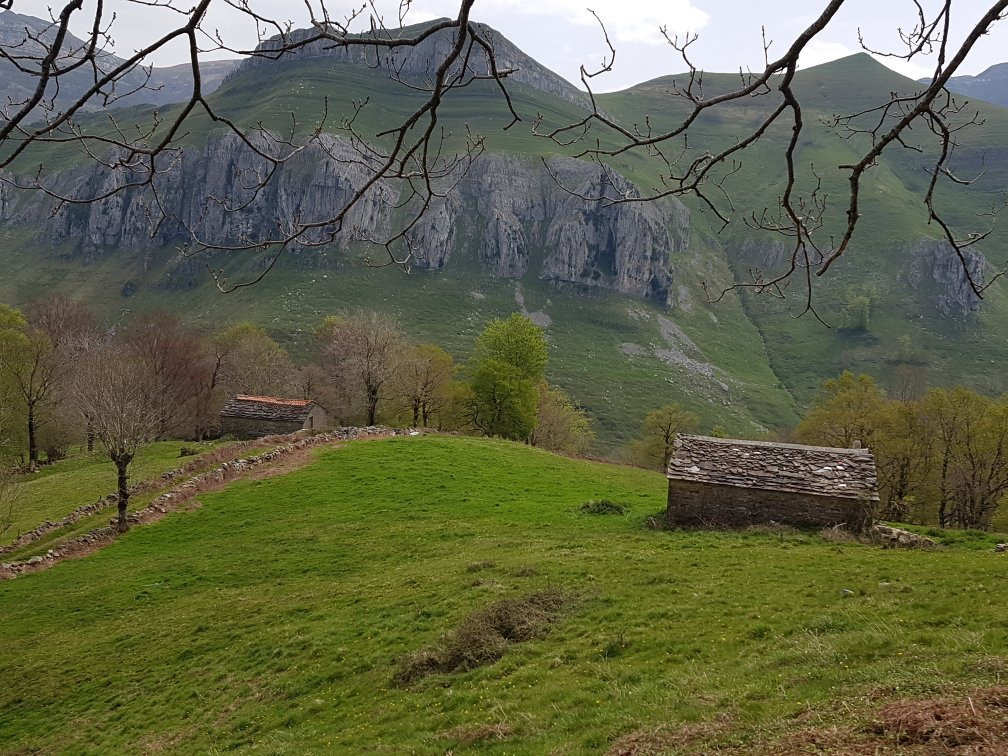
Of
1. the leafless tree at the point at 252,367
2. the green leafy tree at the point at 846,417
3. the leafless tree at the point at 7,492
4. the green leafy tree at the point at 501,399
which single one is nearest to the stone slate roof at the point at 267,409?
the leafless tree at the point at 252,367

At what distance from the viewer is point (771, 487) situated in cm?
2066

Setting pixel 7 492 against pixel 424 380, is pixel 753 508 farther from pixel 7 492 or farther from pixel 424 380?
pixel 424 380

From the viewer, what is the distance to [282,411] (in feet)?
149

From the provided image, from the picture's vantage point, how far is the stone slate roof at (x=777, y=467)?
66.7 ft

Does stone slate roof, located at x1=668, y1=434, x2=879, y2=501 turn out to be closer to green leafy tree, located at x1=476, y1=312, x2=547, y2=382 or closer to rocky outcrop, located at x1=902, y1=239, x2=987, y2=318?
green leafy tree, located at x1=476, y1=312, x2=547, y2=382

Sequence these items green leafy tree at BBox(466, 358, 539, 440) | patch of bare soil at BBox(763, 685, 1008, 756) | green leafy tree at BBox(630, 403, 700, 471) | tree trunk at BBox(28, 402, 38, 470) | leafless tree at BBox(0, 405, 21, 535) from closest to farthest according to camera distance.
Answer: patch of bare soil at BBox(763, 685, 1008, 756), leafless tree at BBox(0, 405, 21, 535), tree trunk at BBox(28, 402, 38, 470), green leafy tree at BBox(466, 358, 539, 440), green leafy tree at BBox(630, 403, 700, 471)

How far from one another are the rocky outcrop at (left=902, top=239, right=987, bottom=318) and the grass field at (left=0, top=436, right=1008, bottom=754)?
14845cm

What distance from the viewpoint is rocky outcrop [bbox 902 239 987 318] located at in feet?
446

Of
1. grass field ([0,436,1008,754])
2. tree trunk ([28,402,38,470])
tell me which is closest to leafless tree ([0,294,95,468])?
tree trunk ([28,402,38,470])

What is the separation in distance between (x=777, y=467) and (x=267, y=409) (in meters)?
36.9

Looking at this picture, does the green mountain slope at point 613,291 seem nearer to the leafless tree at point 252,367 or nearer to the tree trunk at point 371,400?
the leafless tree at point 252,367

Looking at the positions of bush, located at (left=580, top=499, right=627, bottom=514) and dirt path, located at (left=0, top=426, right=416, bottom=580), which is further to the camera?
bush, located at (left=580, top=499, right=627, bottom=514)

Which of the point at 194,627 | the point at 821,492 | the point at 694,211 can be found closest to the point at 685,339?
the point at 694,211

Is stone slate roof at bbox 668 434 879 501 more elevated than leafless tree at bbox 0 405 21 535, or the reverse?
stone slate roof at bbox 668 434 879 501
